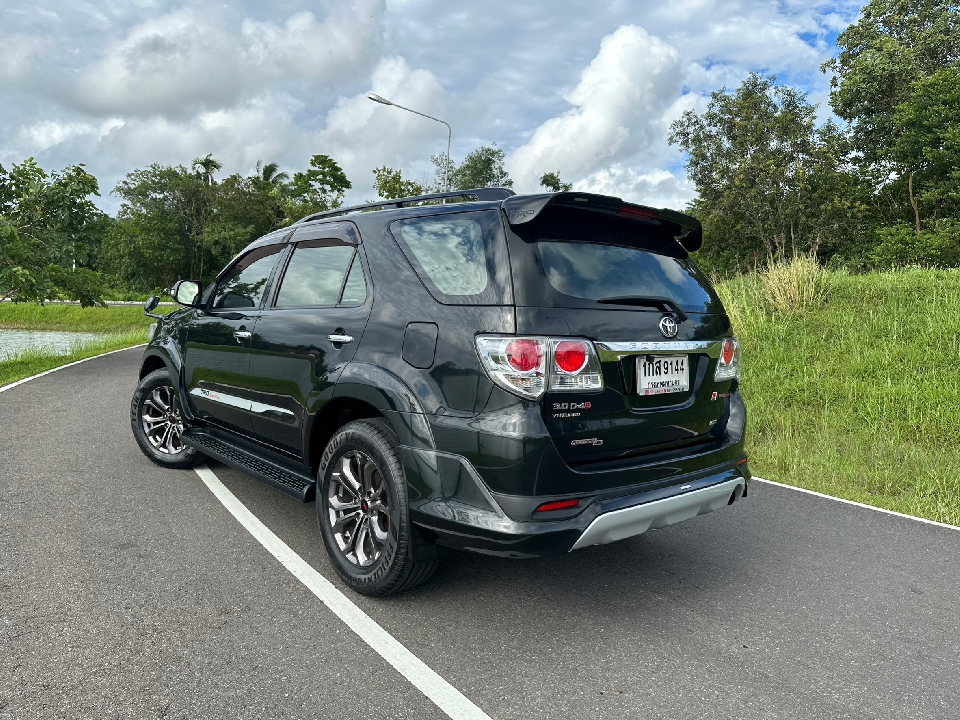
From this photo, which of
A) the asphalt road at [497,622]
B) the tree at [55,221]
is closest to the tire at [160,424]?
the asphalt road at [497,622]

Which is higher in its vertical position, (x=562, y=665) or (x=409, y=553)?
(x=409, y=553)

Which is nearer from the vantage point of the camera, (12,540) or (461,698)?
(461,698)

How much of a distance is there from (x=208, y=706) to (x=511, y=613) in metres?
1.36

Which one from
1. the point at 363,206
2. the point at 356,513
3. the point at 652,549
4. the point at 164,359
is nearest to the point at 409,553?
the point at 356,513

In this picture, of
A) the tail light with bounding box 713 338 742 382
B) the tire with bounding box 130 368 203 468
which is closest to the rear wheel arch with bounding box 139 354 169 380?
the tire with bounding box 130 368 203 468

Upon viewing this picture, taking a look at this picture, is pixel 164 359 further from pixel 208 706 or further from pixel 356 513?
pixel 208 706

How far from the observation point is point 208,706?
8.13 feet

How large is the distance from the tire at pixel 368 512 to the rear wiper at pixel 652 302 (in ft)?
3.86

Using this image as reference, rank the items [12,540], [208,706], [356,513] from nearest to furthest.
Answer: [208,706] < [356,513] < [12,540]

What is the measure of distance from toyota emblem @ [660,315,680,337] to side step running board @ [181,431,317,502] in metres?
1.99

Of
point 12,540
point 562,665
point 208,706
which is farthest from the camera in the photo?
point 12,540

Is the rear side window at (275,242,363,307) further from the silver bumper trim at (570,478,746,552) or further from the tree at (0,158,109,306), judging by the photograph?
the tree at (0,158,109,306)

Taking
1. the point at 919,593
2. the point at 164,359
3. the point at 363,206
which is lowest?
the point at 919,593

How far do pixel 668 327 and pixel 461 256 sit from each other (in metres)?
1.01
